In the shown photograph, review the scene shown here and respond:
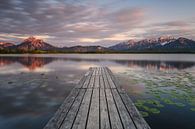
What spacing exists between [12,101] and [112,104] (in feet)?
21.0

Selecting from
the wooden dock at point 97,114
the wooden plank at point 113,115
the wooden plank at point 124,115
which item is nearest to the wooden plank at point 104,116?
the wooden dock at point 97,114

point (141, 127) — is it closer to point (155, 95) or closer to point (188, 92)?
point (155, 95)

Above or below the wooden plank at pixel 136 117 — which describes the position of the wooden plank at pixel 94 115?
above

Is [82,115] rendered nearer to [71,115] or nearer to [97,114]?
[71,115]

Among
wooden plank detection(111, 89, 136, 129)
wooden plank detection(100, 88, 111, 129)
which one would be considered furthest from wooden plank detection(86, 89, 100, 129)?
wooden plank detection(111, 89, 136, 129)

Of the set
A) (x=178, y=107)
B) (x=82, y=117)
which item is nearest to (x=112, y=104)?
(x=82, y=117)

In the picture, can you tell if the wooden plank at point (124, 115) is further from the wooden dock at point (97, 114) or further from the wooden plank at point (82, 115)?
the wooden plank at point (82, 115)

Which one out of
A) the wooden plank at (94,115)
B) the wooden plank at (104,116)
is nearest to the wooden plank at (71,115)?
the wooden plank at (94,115)

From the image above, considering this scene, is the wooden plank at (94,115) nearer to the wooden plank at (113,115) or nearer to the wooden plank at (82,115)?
the wooden plank at (82,115)

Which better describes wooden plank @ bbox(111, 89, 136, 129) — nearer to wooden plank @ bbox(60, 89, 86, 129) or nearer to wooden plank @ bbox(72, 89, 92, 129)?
wooden plank @ bbox(72, 89, 92, 129)

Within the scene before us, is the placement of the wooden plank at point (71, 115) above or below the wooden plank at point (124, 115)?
above

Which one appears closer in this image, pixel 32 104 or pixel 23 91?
pixel 32 104

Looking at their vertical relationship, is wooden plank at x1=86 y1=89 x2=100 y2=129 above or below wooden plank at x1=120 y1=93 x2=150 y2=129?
above

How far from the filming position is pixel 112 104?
802cm
